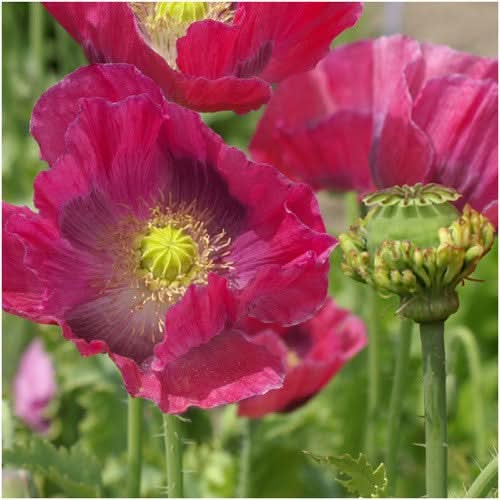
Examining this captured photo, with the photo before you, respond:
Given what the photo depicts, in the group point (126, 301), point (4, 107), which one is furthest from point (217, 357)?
point (4, 107)

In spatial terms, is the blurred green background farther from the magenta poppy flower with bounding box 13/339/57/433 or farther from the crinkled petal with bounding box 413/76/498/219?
the crinkled petal with bounding box 413/76/498/219

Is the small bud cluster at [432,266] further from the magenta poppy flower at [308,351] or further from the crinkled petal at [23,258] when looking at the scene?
the magenta poppy flower at [308,351]

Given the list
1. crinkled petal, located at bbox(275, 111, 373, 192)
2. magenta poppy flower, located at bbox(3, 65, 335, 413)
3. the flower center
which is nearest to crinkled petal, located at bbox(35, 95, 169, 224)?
magenta poppy flower, located at bbox(3, 65, 335, 413)

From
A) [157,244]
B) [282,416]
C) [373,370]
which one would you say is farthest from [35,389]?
[157,244]

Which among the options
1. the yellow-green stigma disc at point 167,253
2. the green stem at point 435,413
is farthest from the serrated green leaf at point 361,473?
the yellow-green stigma disc at point 167,253

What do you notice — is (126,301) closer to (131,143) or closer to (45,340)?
(131,143)
